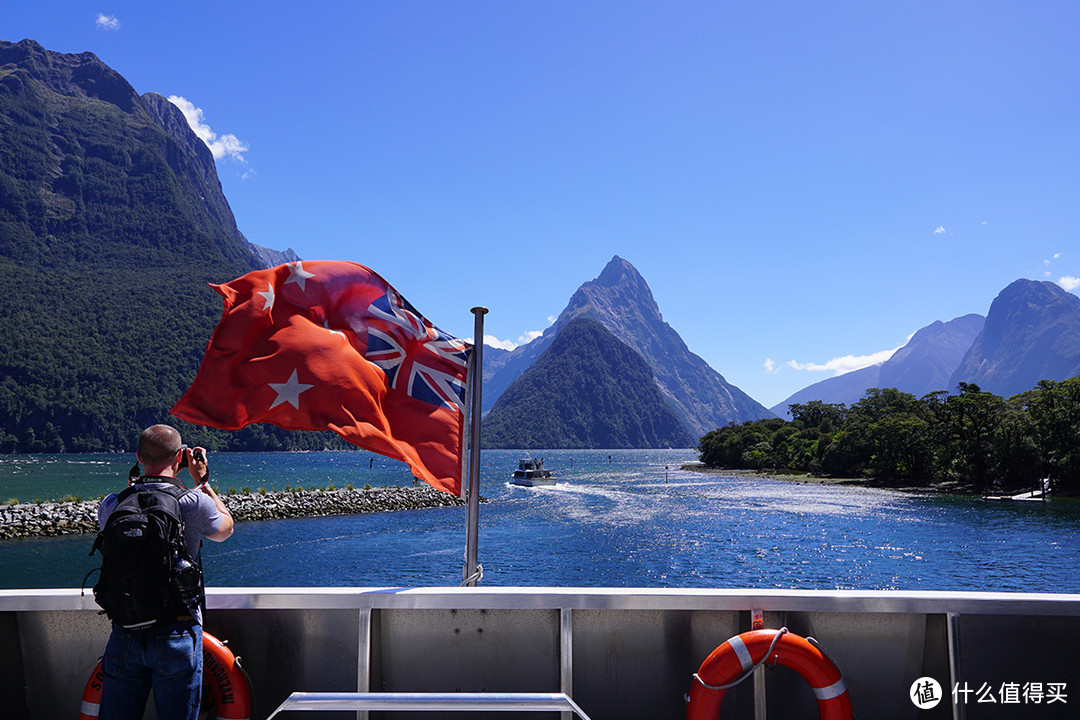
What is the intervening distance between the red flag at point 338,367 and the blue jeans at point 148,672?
157 centimetres

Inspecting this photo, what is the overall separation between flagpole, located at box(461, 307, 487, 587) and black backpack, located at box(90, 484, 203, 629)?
1.70m

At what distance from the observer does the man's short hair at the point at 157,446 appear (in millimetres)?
3164

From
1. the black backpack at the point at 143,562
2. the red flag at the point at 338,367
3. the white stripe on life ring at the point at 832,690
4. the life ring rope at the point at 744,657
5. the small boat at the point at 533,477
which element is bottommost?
the small boat at the point at 533,477

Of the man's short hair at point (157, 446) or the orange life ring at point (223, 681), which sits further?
the orange life ring at point (223, 681)

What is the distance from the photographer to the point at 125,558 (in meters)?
2.98

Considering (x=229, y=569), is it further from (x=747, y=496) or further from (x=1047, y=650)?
(x=747, y=496)

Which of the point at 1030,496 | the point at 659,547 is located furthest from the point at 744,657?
the point at 1030,496

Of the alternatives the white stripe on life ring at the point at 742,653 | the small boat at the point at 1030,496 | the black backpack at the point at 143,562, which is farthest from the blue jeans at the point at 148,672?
the small boat at the point at 1030,496

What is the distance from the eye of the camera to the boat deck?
13.0 ft

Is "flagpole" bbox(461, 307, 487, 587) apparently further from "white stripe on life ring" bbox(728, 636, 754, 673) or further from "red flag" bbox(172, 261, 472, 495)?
"white stripe on life ring" bbox(728, 636, 754, 673)

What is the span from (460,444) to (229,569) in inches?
1166

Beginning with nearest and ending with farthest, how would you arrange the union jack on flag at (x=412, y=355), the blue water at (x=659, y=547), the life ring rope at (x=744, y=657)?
the life ring rope at (x=744, y=657), the union jack on flag at (x=412, y=355), the blue water at (x=659, y=547)

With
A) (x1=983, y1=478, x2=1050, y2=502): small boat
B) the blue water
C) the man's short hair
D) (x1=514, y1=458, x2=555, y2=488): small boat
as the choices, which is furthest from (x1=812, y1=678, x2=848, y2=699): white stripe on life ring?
(x1=514, y1=458, x2=555, y2=488): small boat

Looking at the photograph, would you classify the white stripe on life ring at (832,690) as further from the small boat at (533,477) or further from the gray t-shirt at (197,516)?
the small boat at (533,477)
